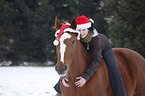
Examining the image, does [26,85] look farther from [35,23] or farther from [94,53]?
[35,23]

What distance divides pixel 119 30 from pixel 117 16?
1.80 meters

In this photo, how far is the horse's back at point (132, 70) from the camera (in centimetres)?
395

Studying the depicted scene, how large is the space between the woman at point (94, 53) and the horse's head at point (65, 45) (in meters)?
0.33

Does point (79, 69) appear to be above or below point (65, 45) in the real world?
below

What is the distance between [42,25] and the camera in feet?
96.6

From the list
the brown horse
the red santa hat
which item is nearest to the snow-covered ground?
the brown horse

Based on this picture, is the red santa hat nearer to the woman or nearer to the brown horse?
the woman

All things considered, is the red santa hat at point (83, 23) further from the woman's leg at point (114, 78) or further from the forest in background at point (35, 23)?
the forest in background at point (35, 23)

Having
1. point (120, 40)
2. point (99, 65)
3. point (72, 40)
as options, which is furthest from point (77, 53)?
point (120, 40)

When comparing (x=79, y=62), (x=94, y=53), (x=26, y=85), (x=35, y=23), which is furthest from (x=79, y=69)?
(x=35, y=23)

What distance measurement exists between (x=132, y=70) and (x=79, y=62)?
173 cm

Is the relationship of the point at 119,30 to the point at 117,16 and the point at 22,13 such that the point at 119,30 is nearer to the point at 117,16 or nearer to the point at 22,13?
the point at 117,16

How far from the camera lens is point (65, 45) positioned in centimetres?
262

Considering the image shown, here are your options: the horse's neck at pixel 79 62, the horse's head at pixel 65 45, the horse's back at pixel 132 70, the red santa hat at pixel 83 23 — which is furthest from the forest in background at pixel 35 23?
the horse's head at pixel 65 45
